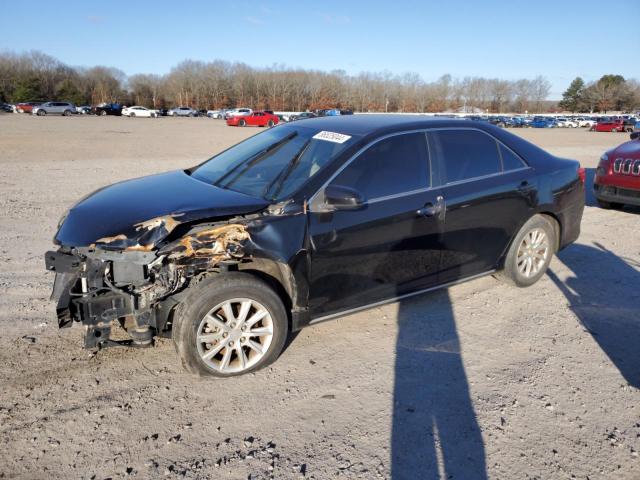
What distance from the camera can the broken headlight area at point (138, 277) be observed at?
3.18m

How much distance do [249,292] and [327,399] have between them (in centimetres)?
89

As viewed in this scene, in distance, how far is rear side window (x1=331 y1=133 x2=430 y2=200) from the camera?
377 cm

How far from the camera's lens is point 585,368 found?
144 inches

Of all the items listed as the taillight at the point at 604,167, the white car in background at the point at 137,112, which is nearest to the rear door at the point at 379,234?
the taillight at the point at 604,167

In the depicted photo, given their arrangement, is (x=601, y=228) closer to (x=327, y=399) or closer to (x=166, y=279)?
(x=327, y=399)

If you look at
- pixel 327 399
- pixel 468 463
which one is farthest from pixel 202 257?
pixel 468 463

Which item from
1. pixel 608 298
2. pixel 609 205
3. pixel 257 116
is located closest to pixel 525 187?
pixel 608 298

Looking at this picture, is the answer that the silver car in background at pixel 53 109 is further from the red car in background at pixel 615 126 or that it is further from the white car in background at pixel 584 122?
the white car in background at pixel 584 122

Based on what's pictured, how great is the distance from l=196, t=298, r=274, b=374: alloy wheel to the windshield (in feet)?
2.79

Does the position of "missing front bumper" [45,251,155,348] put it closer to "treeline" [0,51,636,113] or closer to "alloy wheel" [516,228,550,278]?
"alloy wheel" [516,228,550,278]

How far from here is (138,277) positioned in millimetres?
3230

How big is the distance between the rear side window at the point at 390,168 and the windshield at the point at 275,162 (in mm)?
186

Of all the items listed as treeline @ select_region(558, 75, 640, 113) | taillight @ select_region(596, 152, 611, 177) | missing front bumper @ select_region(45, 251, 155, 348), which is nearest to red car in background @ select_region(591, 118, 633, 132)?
taillight @ select_region(596, 152, 611, 177)

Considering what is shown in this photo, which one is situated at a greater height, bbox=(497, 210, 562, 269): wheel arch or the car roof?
the car roof
